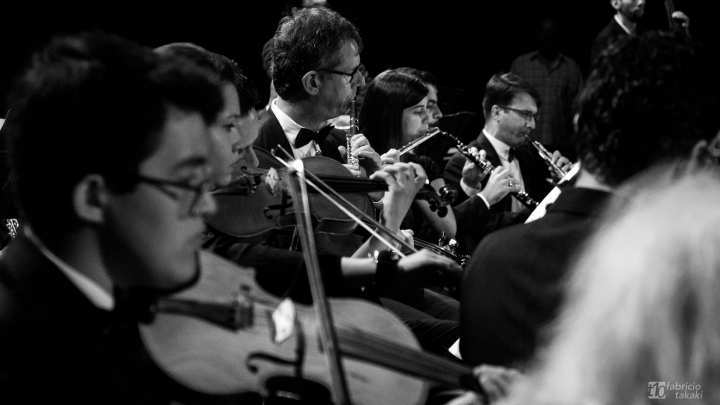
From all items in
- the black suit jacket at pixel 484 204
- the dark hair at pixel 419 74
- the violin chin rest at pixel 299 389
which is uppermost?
the violin chin rest at pixel 299 389

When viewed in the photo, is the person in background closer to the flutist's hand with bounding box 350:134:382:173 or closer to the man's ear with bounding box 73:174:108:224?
the flutist's hand with bounding box 350:134:382:173

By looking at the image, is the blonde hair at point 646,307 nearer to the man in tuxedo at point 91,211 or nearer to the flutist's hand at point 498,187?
the man in tuxedo at point 91,211

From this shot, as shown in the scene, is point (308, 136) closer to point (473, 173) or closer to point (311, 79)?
point (311, 79)

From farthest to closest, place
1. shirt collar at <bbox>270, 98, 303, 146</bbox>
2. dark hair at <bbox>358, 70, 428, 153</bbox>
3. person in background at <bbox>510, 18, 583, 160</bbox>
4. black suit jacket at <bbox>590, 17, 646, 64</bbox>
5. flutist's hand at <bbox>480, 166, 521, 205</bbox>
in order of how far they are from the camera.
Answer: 1. person in background at <bbox>510, 18, 583, 160</bbox>
2. black suit jacket at <bbox>590, 17, 646, 64</bbox>
3. flutist's hand at <bbox>480, 166, 521, 205</bbox>
4. dark hair at <bbox>358, 70, 428, 153</bbox>
5. shirt collar at <bbox>270, 98, 303, 146</bbox>

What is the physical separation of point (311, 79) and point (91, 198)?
1.68 metres

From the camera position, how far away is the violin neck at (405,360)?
119 centimetres

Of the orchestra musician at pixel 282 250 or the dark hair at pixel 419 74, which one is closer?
the orchestra musician at pixel 282 250

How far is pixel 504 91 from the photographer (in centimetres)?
488

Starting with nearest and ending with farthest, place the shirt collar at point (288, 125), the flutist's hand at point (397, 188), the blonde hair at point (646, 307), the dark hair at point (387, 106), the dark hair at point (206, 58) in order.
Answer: the blonde hair at point (646, 307) → the dark hair at point (206, 58) → the flutist's hand at point (397, 188) → the shirt collar at point (288, 125) → the dark hair at point (387, 106)

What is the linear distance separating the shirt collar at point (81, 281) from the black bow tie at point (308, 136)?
156 centimetres

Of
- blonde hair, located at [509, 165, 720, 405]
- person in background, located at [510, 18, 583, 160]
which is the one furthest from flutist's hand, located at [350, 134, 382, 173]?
person in background, located at [510, 18, 583, 160]

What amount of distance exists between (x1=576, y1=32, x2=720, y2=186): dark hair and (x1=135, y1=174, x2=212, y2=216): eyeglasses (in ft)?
2.41

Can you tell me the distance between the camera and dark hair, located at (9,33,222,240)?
44.4 inches

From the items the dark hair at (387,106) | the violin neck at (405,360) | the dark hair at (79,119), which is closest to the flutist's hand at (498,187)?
the dark hair at (387,106)
